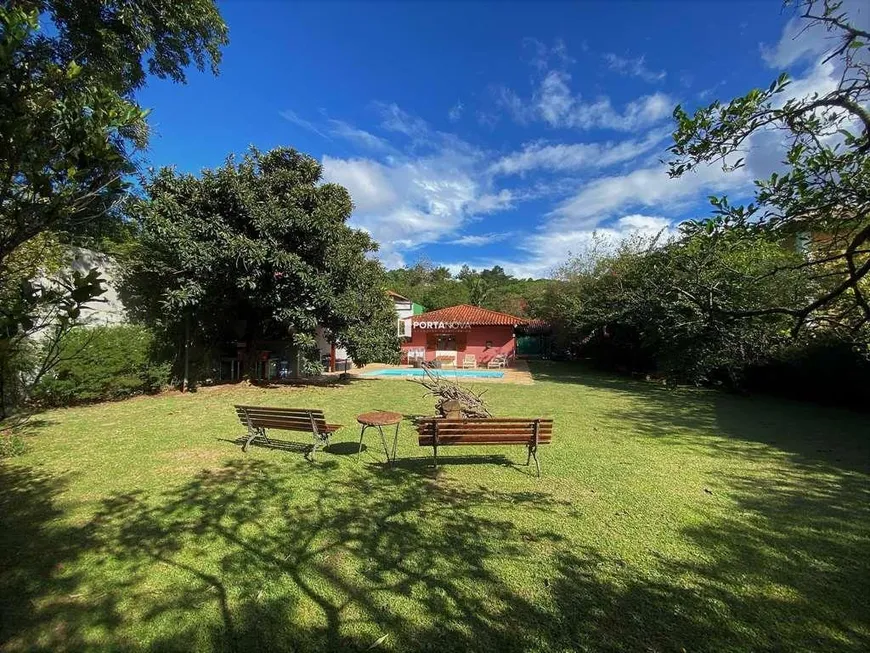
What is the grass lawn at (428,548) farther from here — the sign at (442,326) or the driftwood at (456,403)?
the sign at (442,326)

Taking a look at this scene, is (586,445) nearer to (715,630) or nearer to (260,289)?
(715,630)

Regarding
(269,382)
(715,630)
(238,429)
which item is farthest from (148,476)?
(269,382)

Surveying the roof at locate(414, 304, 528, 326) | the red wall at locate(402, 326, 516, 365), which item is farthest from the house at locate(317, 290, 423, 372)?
the red wall at locate(402, 326, 516, 365)

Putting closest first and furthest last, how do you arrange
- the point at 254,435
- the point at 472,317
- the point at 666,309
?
the point at 254,435 → the point at 666,309 → the point at 472,317

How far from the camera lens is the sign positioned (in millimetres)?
27672

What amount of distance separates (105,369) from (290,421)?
7.26 metres

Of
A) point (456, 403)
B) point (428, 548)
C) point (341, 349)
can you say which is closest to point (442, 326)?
point (341, 349)

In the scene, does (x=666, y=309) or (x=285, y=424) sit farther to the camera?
(x=666, y=309)

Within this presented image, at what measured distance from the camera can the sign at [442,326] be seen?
1089 inches

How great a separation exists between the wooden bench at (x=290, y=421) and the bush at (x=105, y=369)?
201 inches

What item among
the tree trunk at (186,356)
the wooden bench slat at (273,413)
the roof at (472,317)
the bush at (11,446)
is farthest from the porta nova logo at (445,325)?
the bush at (11,446)

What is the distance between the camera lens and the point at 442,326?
28.0 meters

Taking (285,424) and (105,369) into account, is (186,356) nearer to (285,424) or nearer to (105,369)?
(105,369)

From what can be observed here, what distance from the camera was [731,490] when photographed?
540cm
